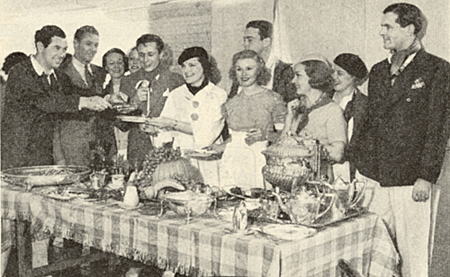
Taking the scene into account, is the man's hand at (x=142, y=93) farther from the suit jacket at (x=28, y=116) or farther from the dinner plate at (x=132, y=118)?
the suit jacket at (x=28, y=116)

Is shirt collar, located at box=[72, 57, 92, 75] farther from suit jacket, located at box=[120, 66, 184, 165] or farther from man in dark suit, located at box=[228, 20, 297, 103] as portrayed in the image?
man in dark suit, located at box=[228, 20, 297, 103]

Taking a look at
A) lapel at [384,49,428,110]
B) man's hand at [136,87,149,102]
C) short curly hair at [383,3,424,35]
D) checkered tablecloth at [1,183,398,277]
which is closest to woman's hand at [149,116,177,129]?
man's hand at [136,87,149,102]

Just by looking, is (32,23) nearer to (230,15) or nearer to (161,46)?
(161,46)

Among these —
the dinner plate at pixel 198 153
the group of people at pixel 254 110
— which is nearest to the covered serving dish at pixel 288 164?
the group of people at pixel 254 110

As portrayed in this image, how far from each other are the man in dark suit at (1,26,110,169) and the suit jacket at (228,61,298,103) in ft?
5.78

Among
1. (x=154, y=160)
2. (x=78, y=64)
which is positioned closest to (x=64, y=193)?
(x=154, y=160)

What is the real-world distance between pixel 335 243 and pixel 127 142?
2295mm

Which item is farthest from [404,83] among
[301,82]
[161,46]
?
[161,46]

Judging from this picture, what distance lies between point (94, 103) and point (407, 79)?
8.26ft

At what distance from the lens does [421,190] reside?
2.93 meters

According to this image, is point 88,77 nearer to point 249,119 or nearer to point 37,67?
point 37,67

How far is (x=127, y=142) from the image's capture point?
14.2 ft

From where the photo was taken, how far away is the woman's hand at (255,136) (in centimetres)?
355

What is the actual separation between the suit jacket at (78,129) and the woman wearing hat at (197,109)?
0.63 meters
